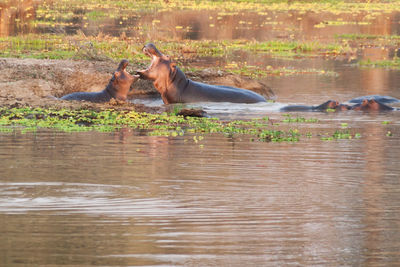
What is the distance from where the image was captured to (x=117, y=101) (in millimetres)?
12570

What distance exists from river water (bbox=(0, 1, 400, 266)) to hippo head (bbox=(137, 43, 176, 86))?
2.98 m

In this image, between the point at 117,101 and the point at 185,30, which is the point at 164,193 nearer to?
the point at 117,101

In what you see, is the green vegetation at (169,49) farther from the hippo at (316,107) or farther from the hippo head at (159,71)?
the hippo at (316,107)

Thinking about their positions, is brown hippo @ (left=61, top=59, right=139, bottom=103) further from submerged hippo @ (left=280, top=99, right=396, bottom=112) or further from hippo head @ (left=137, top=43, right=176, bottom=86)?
submerged hippo @ (left=280, top=99, right=396, bottom=112)

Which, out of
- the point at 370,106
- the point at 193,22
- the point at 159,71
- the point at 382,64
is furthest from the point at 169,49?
the point at 193,22

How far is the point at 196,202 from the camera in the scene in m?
6.37

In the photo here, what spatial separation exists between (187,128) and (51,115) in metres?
1.85

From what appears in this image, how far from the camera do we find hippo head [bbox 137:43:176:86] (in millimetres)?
13352

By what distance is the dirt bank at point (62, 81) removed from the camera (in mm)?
12305

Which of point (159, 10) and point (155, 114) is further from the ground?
point (159, 10)

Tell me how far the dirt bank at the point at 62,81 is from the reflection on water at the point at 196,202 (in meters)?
2.66

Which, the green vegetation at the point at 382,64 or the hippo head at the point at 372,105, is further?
the green vegetation at the point at 382,64

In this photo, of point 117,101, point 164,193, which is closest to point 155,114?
point 117,101

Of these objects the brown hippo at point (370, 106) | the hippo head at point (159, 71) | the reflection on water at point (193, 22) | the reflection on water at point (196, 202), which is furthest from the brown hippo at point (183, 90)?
the reflection on water at point (193, 22)
